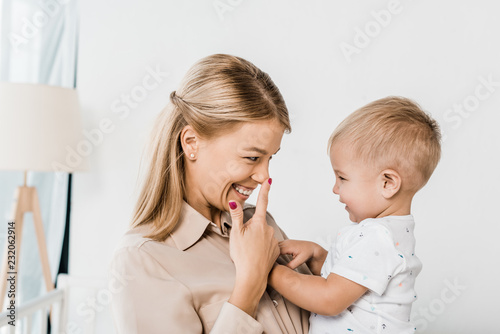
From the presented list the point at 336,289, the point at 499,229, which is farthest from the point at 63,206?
the point at 499,229

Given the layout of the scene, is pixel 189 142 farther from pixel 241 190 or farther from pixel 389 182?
pixel 389 182

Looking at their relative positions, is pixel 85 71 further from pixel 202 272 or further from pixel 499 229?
pixel 499 229

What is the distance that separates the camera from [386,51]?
2408 mm

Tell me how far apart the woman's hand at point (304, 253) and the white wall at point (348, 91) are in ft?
3.18

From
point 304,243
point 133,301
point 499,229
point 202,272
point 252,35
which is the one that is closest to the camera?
point 133,301

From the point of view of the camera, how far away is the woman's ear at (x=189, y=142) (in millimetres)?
1286

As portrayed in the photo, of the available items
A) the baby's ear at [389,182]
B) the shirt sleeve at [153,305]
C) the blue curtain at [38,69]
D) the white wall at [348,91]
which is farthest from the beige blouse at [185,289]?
the blue curtain at [38,69]

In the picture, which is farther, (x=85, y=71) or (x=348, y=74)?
(x=85, y=71)

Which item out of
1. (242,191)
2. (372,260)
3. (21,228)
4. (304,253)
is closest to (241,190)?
(242,191)

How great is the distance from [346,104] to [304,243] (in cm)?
117

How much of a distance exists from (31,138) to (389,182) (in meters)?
A: 1.74

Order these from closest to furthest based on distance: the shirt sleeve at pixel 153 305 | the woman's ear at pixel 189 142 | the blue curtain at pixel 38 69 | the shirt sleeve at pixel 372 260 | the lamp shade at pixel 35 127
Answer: the shirt sleeve at pixel 153 305 → the shirt sleeve at pixel 372 260 → the woman's ear at pixel 189 142 → the lamp shade at pixel 35 127 → the blue curtain at pixel 38 69

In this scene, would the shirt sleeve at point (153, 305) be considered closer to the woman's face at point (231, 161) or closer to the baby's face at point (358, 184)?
the woman's face at point (231, 161)

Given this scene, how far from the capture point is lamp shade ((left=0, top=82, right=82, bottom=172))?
2.32 meters
